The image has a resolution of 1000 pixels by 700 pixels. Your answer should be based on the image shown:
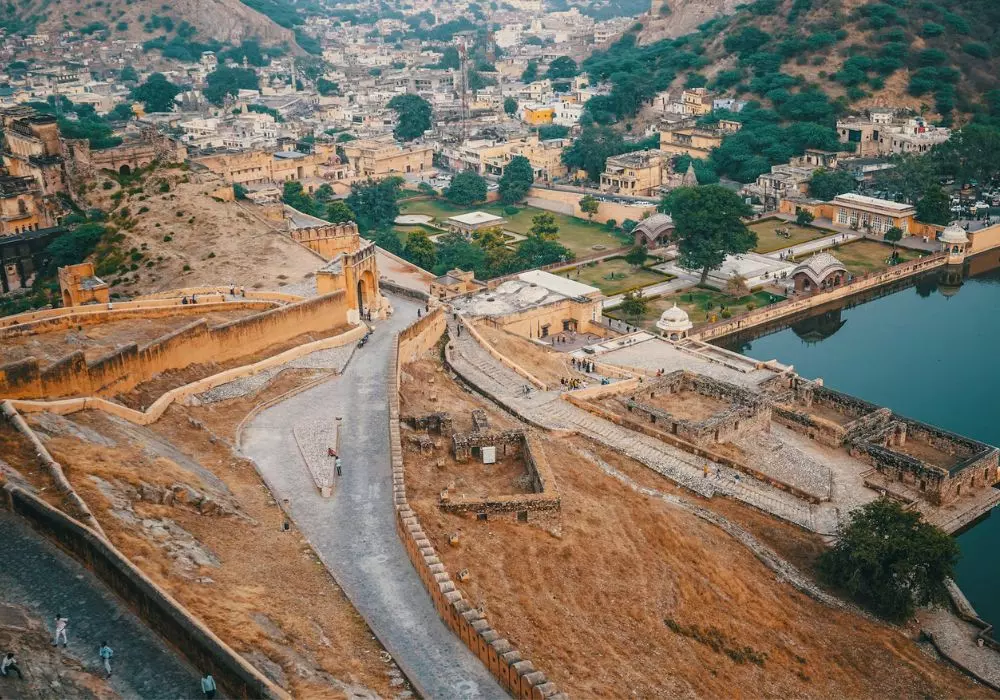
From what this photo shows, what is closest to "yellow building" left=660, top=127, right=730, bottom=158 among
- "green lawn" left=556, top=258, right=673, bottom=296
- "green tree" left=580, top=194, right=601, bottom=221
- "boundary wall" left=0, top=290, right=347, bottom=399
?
"green tree" left=580, top=194, right=601, bottom=221

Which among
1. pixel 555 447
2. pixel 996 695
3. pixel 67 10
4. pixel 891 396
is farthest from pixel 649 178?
pixel 67 10

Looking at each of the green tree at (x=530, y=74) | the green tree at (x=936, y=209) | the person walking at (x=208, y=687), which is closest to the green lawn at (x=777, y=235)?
the green tree at (x=936, y=209)

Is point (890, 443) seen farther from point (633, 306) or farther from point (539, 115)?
point (539, 115)

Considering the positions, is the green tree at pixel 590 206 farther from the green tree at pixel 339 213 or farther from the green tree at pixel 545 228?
the green tree at pixel 339 213

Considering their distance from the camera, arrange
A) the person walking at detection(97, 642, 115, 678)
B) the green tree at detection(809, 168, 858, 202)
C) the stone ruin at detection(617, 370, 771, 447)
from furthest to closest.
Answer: the green tree at detection(809, 168, 858, 202) < the stone ruin at detection(617, 370, 771, 447) < the person walking at detection(97, 642, 115, 678)

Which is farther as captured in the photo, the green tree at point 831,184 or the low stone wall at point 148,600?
the green tree at point 831,184

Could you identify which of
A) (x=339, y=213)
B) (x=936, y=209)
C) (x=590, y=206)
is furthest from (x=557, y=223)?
(x=936, y=209)

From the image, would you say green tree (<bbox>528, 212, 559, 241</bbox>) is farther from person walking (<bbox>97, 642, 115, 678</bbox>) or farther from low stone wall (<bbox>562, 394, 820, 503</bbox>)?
person walking (<bbox>97, 642, 115, 678</bbox>)
